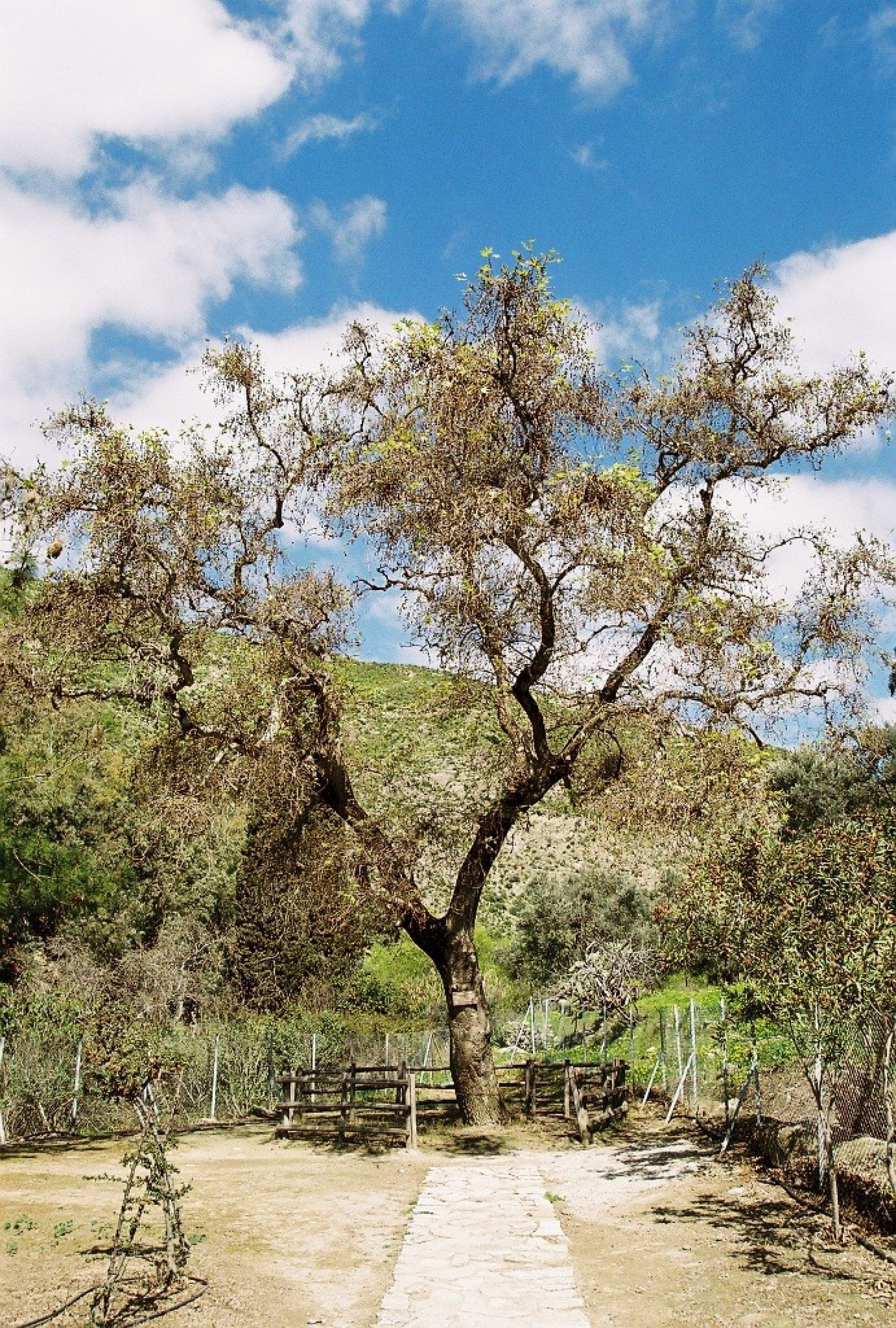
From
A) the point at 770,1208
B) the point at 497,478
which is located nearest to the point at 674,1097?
the point at 770,1208

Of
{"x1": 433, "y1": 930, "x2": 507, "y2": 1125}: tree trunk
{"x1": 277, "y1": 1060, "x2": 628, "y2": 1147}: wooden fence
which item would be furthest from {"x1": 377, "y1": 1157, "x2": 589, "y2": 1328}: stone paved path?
{"x1": 433, "y1": 930, "x2": 507, "y2": 1125}: tree trunk

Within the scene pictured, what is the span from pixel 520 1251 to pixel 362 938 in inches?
470

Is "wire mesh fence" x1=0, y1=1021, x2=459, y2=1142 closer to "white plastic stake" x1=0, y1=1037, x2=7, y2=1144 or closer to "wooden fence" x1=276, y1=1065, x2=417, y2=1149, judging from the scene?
"white plastic stake" x1=0, y1=1037, x2=7, y2=1144

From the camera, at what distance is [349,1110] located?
53.6 ft

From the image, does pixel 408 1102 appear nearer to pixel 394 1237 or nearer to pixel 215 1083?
pixel 394 1237

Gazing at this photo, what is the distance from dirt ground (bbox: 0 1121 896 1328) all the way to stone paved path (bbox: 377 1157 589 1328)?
18 cm

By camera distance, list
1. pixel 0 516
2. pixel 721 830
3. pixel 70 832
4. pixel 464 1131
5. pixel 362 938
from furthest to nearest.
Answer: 1. pixel 70 832
2. pixel 362 938
3. pixel 464 1131
4. pixel 0 516
5. pixel 721 830

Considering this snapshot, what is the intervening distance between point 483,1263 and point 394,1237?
140 centimetres

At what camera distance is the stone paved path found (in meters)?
7.30

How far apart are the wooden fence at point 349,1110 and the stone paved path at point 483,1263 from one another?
113 inches

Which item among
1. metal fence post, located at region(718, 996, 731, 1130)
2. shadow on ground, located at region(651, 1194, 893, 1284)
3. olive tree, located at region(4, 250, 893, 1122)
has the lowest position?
shadow on ground, located at region(651, 1194, 893, 1284)

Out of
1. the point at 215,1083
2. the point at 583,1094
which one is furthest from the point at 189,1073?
the point at 583,1094

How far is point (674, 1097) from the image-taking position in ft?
55.5

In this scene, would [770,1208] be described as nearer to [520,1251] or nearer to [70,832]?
[520,1251]
